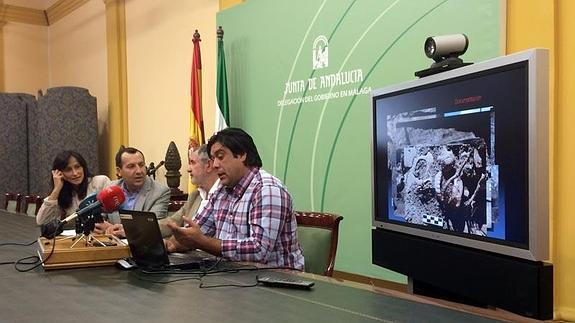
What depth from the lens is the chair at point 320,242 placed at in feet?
7.52

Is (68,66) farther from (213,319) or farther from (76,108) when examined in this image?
(213,319)

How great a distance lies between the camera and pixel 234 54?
4496 millimetres

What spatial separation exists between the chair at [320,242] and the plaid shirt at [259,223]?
9cm

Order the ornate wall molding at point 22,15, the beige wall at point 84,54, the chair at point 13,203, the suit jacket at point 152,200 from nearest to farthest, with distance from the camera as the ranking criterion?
the suit jacket at point 152,200 < the chair at point 13,203 < the beige wall at point 84,54 < the ornate wall molding at point 22,15

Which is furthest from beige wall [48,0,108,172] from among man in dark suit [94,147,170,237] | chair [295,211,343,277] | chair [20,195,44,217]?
chair [295,211,343,277]

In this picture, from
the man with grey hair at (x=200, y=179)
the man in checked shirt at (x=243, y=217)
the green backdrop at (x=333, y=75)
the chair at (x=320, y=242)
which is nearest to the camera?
the man in checked shirt at (x=243, y=217)

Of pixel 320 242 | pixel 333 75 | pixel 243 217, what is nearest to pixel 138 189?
pixel 333 75

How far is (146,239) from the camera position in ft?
6.23

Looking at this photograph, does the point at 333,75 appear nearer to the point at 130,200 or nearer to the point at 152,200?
the point at 152,200

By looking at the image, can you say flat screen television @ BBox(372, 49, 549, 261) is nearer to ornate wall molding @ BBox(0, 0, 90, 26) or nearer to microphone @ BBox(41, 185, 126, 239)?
microphone @ BBox(41, 185, 126, 239)

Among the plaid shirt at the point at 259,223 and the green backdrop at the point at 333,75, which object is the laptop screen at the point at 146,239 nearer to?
the plaid shirt at the point at 259,223

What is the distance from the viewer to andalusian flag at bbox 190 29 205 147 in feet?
15.2

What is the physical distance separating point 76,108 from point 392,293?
5.62 metres

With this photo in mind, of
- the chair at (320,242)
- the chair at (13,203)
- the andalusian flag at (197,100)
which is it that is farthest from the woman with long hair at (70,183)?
the chair at (320,242)
